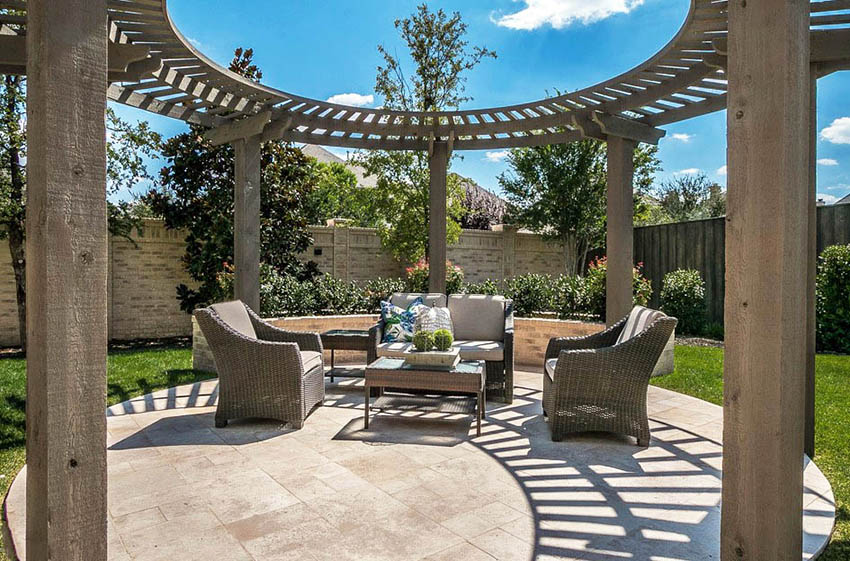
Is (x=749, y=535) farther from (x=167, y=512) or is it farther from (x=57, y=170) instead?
(x=167, y=512)

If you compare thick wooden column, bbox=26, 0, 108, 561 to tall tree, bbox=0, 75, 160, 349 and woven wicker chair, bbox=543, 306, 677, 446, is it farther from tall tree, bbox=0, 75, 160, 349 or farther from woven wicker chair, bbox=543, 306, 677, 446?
tall tree, bbox=0, 75, 160, 349

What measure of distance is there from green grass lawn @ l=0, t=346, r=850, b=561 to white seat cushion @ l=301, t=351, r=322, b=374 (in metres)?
1.73

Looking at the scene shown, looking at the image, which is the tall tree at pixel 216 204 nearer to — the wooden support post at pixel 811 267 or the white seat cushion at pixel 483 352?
the white seat cushion at pixel 483 352

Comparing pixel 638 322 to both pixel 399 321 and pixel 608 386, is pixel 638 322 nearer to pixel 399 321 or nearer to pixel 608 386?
pixel 608 386

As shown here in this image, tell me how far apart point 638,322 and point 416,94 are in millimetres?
6909

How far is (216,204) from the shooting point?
8.95 metres

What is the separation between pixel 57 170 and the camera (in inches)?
60.6

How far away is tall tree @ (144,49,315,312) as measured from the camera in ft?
28.9

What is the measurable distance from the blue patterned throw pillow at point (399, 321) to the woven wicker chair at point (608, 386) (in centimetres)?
204

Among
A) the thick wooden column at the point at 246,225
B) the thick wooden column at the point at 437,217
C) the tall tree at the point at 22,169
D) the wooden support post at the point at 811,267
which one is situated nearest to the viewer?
the wooden support post at the point at 811,267

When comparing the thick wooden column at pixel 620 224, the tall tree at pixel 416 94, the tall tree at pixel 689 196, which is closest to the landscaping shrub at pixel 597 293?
the thick wooden column at pixel 620 224

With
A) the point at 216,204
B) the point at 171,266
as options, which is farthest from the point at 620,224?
the point at 171,266

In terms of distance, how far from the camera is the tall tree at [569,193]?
12234mm

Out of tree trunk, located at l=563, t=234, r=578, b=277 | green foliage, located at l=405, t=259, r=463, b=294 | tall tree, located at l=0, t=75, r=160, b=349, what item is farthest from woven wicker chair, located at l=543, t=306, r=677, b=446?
tree trunk, located at l=563, t=234, r=578, b=277
